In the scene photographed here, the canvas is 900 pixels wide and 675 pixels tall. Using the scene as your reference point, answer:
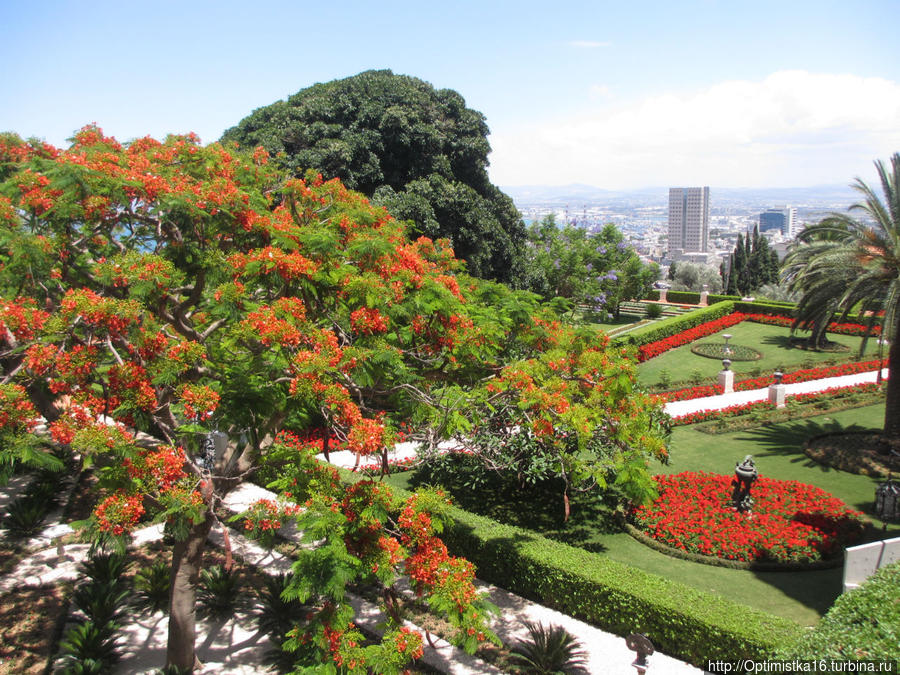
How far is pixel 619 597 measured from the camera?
29.2 feet

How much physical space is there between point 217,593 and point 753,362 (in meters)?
23.1

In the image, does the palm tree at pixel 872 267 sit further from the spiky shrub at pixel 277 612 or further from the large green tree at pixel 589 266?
the large green tree at pixel 589 266

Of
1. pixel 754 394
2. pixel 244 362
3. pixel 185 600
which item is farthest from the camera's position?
pixel 754 394

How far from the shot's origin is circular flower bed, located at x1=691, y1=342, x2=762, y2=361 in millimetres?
26062

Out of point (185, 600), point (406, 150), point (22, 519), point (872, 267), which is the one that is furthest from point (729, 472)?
point (22, 519)

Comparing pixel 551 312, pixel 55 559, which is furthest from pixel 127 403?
pixel 551 312

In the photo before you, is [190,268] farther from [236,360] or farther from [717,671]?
[717,671]

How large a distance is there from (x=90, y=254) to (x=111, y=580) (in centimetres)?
526

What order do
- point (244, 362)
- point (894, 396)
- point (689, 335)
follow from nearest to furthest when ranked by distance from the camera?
point (244, 362) < point (894, 396) < point (689, 335)

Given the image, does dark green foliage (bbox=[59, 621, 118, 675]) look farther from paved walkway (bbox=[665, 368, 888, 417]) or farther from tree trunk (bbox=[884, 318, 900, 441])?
tree trunk (bbox=[884, 318, 900, 441])

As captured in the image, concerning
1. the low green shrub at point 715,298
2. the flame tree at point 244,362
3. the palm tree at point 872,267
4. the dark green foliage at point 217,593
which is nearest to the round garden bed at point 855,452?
the palm tree at point 872,267

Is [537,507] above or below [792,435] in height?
below

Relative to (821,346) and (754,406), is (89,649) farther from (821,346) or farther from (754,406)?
(821,346)

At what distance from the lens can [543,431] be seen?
8.30 meters
